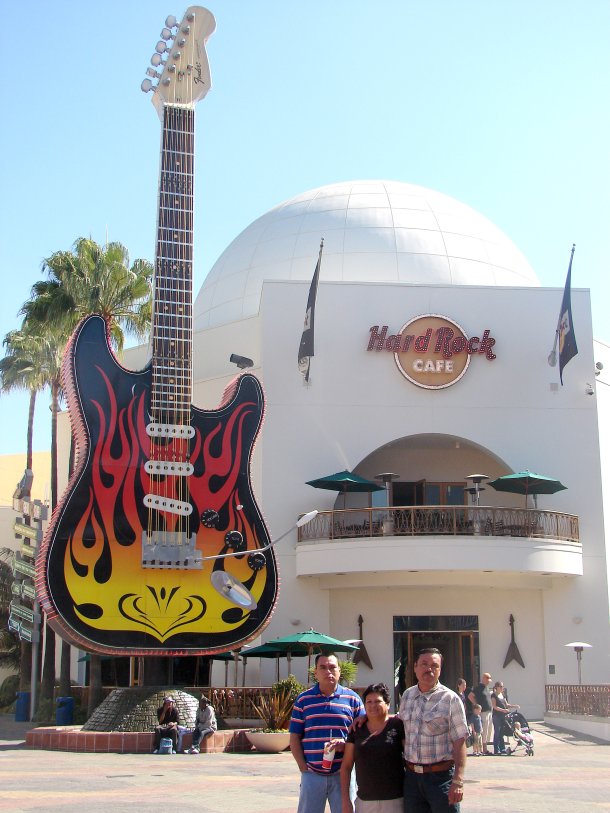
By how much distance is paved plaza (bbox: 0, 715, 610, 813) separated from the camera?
1135 cm

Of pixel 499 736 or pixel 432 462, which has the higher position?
pixel 432 462

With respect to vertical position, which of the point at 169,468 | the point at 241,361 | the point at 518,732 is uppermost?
the point at 241,361

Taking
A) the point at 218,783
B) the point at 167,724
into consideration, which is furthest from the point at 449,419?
the point at 218,783

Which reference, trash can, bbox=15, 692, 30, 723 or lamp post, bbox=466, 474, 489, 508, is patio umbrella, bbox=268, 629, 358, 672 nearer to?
lamp post, bbox=466, 474, 489, 508

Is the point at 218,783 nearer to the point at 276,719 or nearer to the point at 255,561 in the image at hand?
the point at 276,719

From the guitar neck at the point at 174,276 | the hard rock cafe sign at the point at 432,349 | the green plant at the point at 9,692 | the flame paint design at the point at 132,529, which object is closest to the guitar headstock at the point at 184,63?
the guitar neck at the point at 174,276

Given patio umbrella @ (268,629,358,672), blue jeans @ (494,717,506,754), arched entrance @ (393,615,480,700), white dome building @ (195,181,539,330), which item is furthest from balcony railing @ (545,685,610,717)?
white dome building @ (195,181,539,330)

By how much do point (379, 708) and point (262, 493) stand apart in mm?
21126

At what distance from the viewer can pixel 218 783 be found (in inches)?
532

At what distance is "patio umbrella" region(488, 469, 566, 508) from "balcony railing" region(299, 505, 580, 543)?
28.3 inches

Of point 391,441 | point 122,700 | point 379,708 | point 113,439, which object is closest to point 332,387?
point 391,441

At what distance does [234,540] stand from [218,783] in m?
7.35

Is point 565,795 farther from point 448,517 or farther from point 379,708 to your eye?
point 448,517

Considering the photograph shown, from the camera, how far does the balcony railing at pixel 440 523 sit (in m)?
26.6
